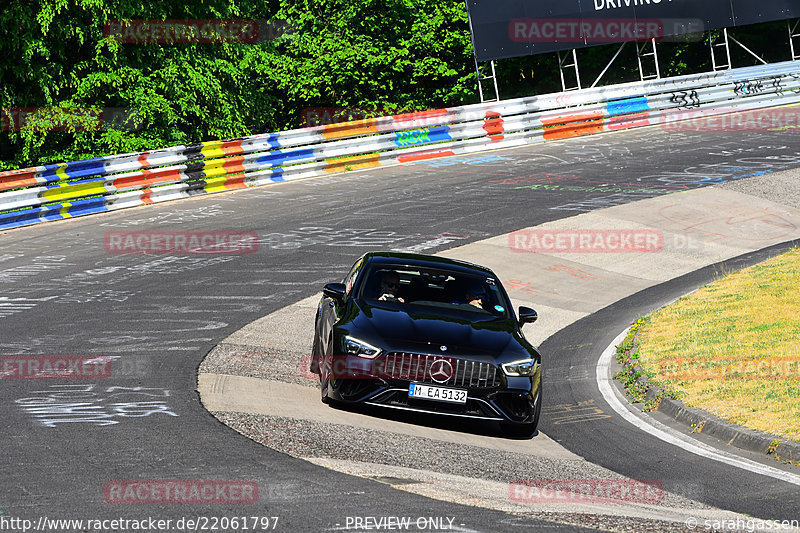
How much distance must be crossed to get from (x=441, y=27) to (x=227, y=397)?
31.0 m

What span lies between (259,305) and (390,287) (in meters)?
4.41

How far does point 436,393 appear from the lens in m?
9.12

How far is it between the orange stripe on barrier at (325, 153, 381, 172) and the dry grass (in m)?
12.3

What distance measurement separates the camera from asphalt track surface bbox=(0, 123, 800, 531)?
679 cm

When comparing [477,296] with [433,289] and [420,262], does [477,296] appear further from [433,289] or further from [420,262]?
[420,262]

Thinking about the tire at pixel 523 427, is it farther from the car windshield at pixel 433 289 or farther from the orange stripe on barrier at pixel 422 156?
the orange stripe on barrier at pixel 422 156

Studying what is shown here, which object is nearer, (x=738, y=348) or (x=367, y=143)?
(x=738, y=348)

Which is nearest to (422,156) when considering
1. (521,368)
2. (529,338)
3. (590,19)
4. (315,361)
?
(590,19)

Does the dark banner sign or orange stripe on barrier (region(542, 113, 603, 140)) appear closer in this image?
orange stripe on barrier (region(542, 113, 603, 140))

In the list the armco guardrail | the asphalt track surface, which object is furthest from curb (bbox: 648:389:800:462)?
the armco guardrail

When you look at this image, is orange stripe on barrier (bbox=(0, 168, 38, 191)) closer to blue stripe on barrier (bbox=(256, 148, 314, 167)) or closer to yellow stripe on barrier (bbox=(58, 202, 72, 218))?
yellow stripe on barrier (bbox=(58, 202, 72, 218))

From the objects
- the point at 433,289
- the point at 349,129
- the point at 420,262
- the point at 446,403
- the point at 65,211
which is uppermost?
the point at 349,129

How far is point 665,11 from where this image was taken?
3406 centimetres

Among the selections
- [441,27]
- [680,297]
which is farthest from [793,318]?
[441,27]
